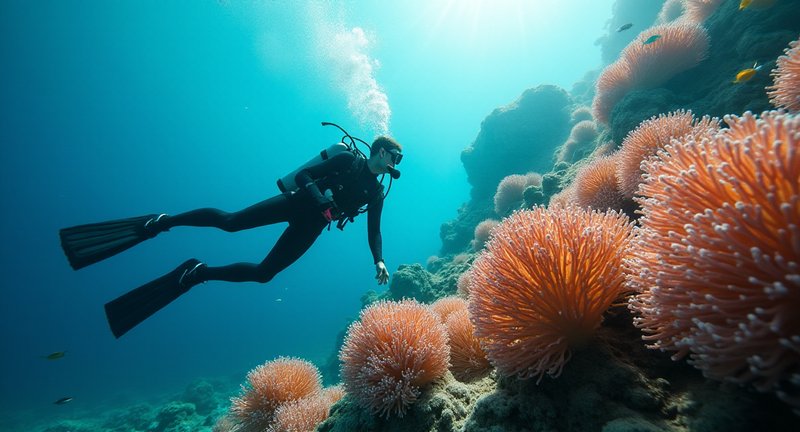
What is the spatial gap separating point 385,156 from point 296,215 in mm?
2285

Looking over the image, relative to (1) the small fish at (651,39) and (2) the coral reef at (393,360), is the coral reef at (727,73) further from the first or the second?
(2) the coral reef at (393,360)

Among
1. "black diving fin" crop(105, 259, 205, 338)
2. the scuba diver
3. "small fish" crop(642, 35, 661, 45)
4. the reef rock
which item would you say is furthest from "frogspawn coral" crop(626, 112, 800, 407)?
the reef rock

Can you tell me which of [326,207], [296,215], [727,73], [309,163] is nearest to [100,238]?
[296,215]

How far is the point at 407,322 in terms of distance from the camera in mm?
2734

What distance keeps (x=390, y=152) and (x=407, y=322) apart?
438 cm

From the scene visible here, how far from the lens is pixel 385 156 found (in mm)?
6398

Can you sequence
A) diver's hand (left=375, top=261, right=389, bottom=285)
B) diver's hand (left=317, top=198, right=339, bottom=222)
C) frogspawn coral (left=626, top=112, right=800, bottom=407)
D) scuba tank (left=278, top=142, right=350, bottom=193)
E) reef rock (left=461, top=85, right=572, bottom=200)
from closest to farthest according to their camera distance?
frogspawn coral (left=626, top=112, right=800, bottom=407) < diver's hand (left=317, top=198, right=339, bottom=222) < diver's hand (left=375, top=261, right=389, bottom=285) < scuba tank (left=278, top=142, right=350, bottom=193) < reef rock (left=461, top=85, right=572, bottom=200)

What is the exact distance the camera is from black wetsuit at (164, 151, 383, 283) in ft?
17.8

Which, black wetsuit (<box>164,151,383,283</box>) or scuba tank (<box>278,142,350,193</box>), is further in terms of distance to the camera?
scuba tank (<box>278,142,350,193</box>)

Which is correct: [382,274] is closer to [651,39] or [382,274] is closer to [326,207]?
[326,207]

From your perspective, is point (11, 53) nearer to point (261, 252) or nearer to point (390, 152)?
point (390, 152)

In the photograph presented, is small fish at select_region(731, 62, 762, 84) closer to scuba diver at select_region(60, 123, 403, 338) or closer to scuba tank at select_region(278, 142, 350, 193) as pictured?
scuba diver at select_region(60, 123, 403, 338)

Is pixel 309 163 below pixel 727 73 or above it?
above

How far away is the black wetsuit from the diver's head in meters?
0.31
